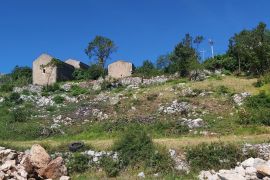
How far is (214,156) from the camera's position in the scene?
821 inches

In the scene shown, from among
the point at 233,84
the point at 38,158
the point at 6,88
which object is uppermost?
the point at 6,88

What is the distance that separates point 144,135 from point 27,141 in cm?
794

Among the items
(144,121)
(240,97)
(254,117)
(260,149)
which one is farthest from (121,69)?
(260,149)

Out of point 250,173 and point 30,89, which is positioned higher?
point 30,89

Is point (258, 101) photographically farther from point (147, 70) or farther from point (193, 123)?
point (147, 70)

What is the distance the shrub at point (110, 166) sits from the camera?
2078 cm

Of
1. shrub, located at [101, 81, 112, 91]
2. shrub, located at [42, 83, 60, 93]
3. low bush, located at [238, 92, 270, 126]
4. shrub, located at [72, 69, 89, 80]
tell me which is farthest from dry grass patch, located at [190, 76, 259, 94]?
shrub, located at [72, 69, 89, 80]

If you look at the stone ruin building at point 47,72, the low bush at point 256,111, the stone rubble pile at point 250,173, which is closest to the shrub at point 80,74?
the stone ruin building at point 47,72

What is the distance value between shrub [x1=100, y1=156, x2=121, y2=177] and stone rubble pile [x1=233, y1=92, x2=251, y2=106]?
12.6m

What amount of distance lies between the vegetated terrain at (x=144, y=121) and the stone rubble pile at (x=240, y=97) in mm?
64

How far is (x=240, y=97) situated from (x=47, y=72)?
25213 mm

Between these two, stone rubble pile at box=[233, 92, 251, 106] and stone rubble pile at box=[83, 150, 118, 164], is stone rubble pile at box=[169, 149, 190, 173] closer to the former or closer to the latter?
stone rubble pile at box=[83, 150, 118, 164]

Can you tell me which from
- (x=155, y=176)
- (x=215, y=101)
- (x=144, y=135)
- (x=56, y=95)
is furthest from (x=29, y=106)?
(x=155, y=176)

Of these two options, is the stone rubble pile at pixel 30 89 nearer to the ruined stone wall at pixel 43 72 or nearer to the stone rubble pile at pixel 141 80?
the ruined stone wall at pixel 43 72
